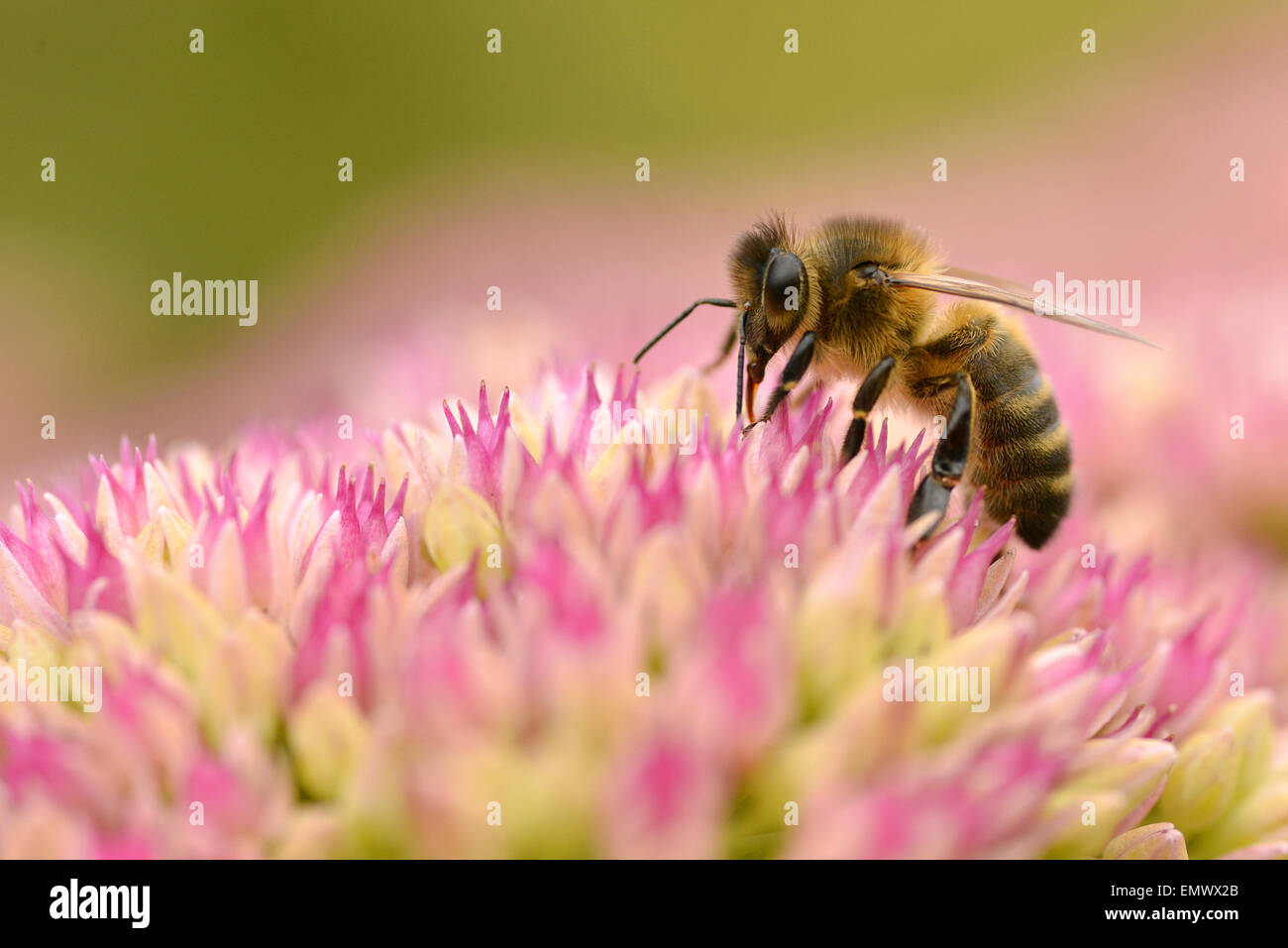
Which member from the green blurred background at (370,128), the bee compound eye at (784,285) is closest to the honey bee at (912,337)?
the bee compound eye at (784,285)

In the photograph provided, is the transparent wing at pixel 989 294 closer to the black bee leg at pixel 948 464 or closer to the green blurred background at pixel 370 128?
the black bee leg at pixel 948 464

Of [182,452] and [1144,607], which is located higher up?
[182,452]

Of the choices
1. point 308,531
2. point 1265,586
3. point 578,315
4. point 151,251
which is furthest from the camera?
point 151,251

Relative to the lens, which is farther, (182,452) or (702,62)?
(702,62)

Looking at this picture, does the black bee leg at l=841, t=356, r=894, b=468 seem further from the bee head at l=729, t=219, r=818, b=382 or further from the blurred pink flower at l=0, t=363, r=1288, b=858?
the bee head at l=729, t=219, r=818, b=382

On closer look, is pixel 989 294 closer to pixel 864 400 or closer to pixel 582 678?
pixel 864 400

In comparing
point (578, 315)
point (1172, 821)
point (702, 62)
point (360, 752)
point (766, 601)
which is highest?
point (702, 62)

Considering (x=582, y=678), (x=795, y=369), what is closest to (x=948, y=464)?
(x=795, y=369)
